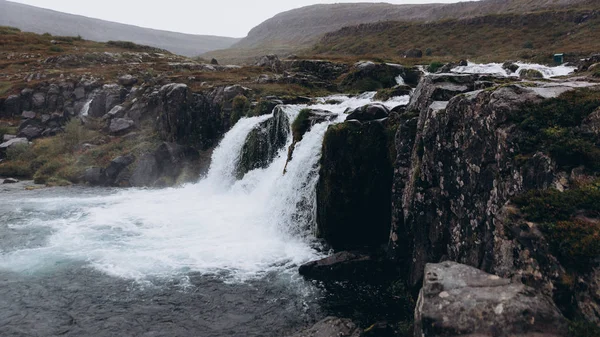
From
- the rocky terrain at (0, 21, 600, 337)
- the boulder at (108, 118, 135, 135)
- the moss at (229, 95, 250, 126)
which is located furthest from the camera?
the boulder at (108, 118, 135, 135)

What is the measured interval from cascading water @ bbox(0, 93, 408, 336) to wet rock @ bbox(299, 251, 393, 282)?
3.08 feet

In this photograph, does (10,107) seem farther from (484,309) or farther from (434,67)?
(484,309)

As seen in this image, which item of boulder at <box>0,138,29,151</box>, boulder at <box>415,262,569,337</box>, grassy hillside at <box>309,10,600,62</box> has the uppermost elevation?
grassy hillside at <box>309,10,600,62</box>

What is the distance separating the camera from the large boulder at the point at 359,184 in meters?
22.5

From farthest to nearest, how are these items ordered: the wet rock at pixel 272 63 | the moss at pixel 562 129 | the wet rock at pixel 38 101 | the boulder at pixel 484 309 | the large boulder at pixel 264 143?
the wet rock at pixel 272 63 → the wet rock at pixel 38 101 → the large boulder at pixel 264 143 → the moss at pixel 562 129 → the boulder at pixel 484 309

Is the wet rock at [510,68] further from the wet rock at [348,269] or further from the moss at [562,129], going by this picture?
the moss at [562,129]

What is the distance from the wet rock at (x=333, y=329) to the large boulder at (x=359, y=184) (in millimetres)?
7966

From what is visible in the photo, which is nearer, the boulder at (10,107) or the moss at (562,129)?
the moss at (562,129)

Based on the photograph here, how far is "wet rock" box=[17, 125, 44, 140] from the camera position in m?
55.6

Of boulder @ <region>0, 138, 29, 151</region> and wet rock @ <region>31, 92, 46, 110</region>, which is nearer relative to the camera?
boulder @ <region>0, 138, 29, 151</region>

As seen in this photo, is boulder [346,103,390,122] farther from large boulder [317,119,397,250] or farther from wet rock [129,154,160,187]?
wet rock [129,154,160,187]

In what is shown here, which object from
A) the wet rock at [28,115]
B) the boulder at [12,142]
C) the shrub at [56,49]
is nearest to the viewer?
the boulder at [12,142]

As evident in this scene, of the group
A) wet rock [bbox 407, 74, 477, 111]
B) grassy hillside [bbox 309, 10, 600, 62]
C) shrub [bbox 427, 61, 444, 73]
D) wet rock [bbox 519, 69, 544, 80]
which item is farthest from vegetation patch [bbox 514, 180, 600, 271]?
grassy hillside [bbox 309, 10, 600, 62]

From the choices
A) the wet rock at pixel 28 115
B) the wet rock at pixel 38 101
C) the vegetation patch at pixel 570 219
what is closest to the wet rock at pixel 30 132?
the wet rock at pixel 28 115
